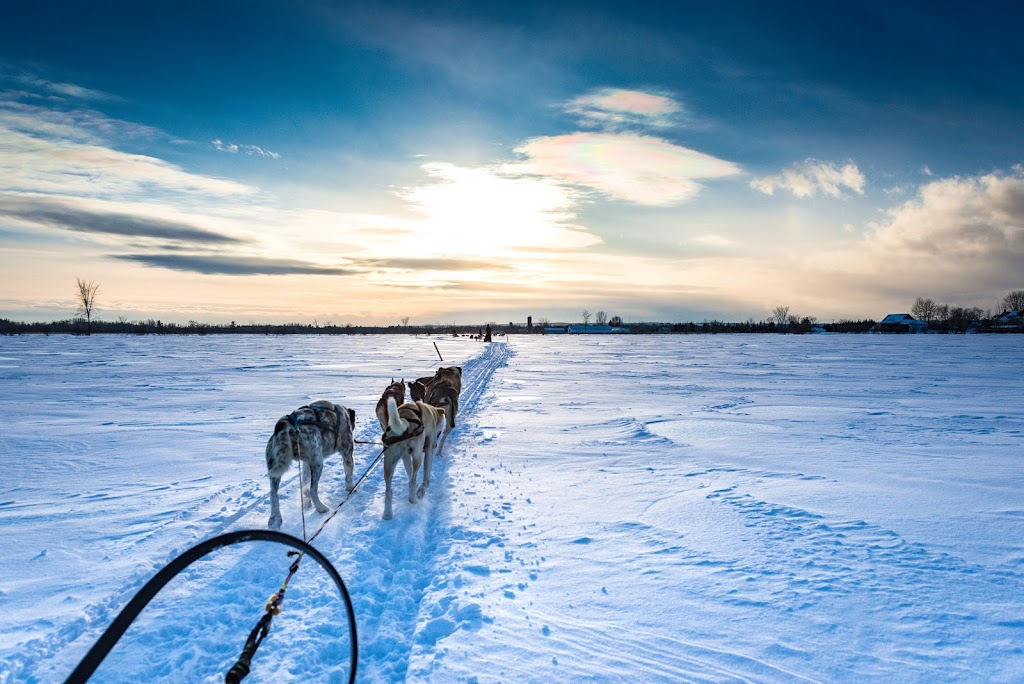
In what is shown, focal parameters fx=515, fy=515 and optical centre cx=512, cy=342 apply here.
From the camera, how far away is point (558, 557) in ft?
13.7

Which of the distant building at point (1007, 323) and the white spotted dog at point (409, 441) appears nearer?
the white spotted dog at point (409, 441)

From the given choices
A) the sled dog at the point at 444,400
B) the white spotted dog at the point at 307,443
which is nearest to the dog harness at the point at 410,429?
the white spotted dog at the point at 307,443

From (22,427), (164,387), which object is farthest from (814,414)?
(164,387)

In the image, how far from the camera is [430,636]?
3.07 metres

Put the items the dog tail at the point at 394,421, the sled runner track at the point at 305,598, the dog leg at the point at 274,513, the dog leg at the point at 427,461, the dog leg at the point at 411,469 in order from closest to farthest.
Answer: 1. the sled runner track at the point at 305,598
2. the dog leg at the point at 274,513
3. the dog tail at the point at 394,421
4. the dog leg at the point at 411,469
5. the dog leg at the point at 427,461

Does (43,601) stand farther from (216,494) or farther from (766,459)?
(766,459)

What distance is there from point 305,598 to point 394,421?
1.78 metres

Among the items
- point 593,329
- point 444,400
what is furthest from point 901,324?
point 444,400

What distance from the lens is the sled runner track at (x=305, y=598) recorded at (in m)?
2.80

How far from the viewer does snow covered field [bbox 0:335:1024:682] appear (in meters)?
2.90

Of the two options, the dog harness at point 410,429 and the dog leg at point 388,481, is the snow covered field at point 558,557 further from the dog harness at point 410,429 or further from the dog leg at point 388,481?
the dog harness at point 410,429

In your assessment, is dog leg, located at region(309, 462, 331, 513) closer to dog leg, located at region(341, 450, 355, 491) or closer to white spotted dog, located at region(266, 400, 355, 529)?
white spotted dog, located at region(266, 400, 355, 529)

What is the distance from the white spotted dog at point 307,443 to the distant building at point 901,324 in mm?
126631

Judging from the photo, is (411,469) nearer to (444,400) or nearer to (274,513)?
(274,513)
